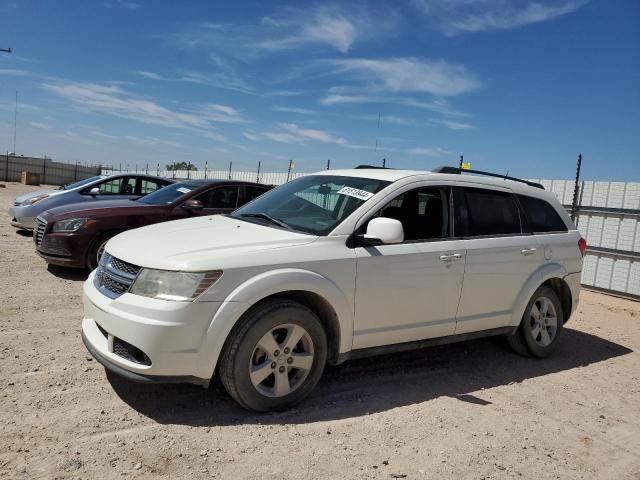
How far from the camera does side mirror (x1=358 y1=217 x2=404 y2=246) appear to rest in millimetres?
3752

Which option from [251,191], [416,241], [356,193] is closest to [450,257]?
[416,241]

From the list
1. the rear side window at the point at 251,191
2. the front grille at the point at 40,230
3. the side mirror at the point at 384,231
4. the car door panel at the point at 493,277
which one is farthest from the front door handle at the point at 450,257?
the front grille at the point at 40,230

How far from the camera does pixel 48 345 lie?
445 cm

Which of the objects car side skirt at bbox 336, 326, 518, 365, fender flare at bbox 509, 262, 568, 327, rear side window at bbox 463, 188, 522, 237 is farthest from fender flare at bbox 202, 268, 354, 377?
fender flare at bbox 509, 262, 568, 327

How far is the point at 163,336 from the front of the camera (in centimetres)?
313

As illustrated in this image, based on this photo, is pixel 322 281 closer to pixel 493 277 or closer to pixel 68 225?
pixel 493 277

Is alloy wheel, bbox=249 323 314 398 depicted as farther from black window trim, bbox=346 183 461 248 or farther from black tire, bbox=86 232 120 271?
black tire, bbox=86 232 120 271

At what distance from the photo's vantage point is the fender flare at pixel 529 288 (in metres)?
4.98

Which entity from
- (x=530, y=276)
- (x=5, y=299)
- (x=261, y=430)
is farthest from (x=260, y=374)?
(x=5, y=299)

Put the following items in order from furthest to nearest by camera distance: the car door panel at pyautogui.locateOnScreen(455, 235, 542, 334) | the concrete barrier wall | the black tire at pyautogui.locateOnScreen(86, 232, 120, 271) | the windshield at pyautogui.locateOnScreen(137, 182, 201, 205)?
1. the concrete barrier wall
2. the windshield at pyautogui.locateOnScreen(137, 182, 201, 205)
3. the black tire at pyautogui.locateOnScreen(86, 232, 120, 271)
4. the car door panel at pyautogui.locateOnScreen(455, 235, 542, 334)

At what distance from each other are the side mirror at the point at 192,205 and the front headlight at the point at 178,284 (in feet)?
15.2

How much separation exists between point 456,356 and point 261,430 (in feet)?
8.71

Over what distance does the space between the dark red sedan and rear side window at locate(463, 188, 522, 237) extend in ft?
14.7

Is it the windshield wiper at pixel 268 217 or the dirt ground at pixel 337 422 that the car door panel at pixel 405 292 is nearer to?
the dirt ground at pixel 337 422
